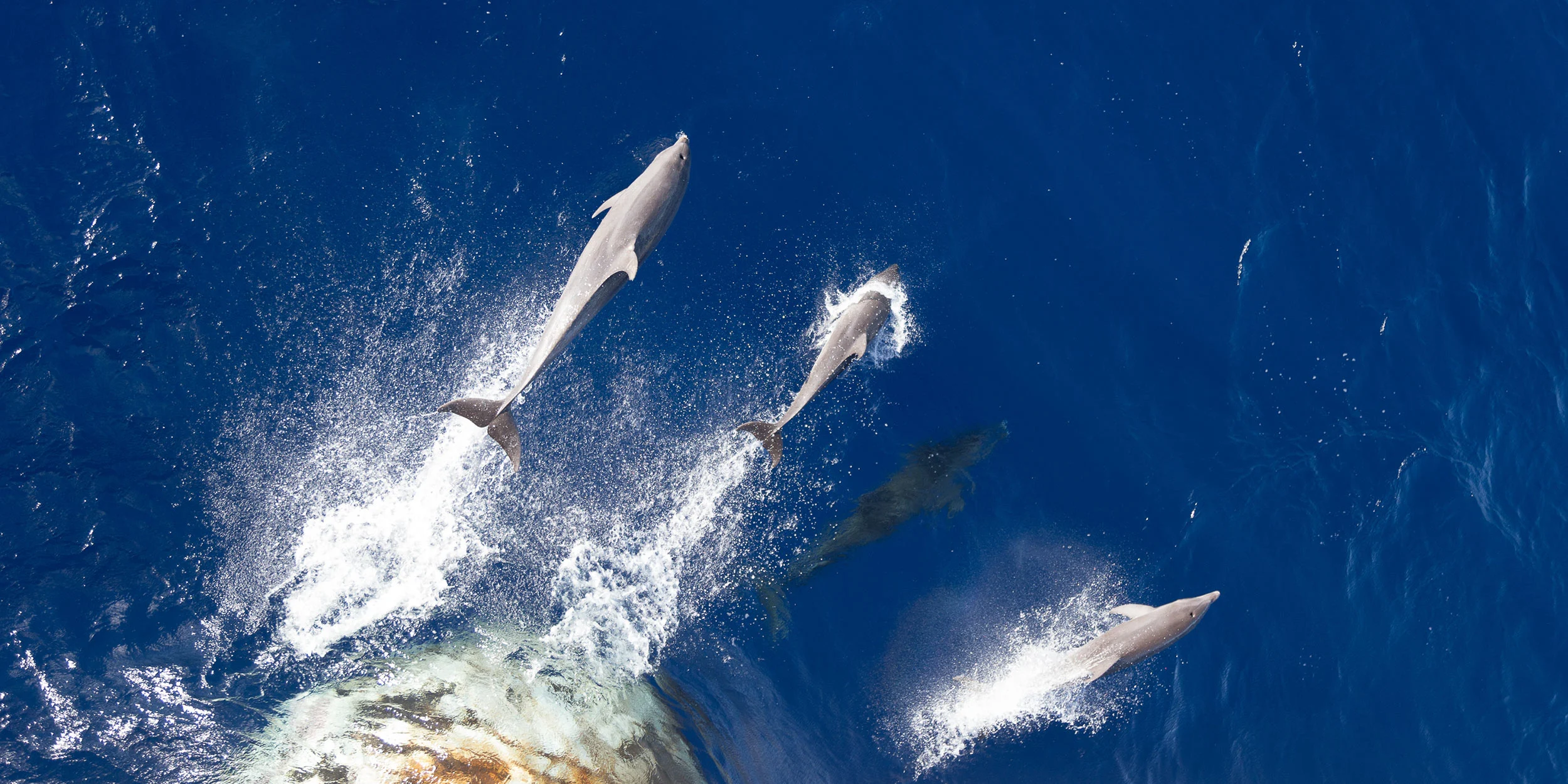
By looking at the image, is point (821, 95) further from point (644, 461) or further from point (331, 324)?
→ point (331, 324)

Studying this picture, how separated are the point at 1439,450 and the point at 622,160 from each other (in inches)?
780

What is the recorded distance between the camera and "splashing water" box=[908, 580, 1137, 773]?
19266 millimetres

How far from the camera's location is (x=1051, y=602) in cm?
1933

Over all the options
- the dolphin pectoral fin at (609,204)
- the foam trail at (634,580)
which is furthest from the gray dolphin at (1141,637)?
the dolphin pectoral fin at (609,204)

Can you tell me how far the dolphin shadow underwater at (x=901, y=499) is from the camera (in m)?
19.0

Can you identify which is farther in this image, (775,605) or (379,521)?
(775,605)

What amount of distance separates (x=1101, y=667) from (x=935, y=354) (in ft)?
24.9

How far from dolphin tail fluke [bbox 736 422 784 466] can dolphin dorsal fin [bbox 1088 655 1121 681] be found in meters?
8.02

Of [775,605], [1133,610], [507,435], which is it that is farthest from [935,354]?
[507,435]

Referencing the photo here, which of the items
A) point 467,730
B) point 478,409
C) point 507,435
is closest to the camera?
point 478,409

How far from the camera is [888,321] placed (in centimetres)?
1888

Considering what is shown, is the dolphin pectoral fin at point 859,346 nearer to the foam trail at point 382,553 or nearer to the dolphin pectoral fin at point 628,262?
the dolphin pectoral fin at point 628,262

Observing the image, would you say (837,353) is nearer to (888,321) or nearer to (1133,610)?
(888,321)

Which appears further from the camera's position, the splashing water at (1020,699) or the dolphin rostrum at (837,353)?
the splashing water at (1020,699)
